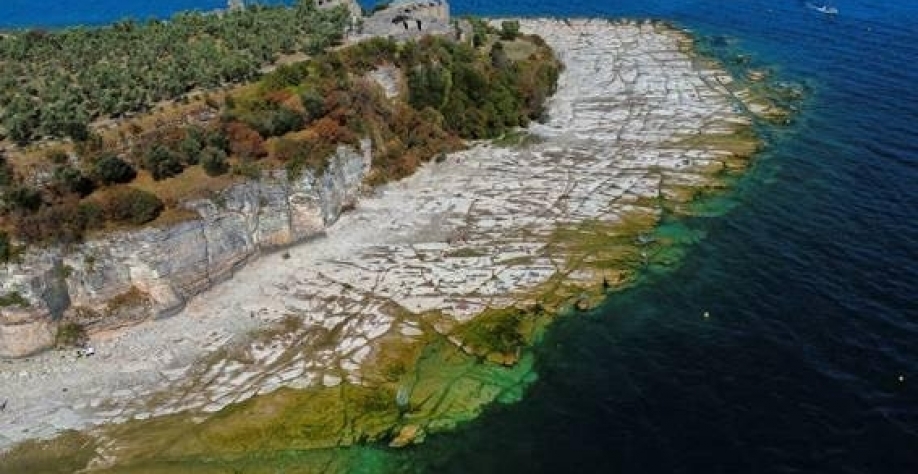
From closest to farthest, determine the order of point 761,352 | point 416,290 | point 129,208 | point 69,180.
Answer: point 761,352, point 129,208, point 69,180, point 416,290

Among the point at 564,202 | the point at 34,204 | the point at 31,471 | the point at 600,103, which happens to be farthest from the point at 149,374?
the point at 600,103

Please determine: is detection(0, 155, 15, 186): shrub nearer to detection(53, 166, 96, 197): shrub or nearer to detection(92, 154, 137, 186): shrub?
detection(53, 166, 96, 197): shrub

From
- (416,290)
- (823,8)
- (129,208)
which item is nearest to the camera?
(129,208)

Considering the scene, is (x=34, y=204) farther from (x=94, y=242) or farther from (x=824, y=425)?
(x=824, y=425)

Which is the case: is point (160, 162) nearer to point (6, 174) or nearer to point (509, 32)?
point (6, 174)

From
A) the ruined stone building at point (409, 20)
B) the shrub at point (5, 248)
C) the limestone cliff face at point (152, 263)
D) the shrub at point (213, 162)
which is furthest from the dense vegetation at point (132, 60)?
the limestone cliff face at point (152, 263)

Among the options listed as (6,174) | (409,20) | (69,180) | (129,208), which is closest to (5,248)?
(6,174)

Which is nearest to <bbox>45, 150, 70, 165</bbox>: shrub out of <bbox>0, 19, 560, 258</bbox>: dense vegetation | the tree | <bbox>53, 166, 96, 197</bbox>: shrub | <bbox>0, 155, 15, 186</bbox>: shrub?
<bbox>0, 19, 560, 258</bbox>: dense vegetation

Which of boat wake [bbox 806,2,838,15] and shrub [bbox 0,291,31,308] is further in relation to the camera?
boat wake [bbox 806,2,838,15]
